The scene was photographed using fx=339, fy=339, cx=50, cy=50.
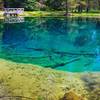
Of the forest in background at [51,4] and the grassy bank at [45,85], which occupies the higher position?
the grassy bank at [45,85]

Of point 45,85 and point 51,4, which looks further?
point 51,4

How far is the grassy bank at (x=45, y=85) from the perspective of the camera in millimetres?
9836

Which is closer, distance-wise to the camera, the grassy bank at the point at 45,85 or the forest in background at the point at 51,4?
Answer: the grassy bank at the point at 45,85

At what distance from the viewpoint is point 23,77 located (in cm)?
1131

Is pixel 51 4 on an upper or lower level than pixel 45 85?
lower

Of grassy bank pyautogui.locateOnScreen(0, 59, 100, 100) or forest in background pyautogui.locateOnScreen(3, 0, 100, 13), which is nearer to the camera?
grassy bank pyautogui.locateOnScreen(0, 59, 100, 100)

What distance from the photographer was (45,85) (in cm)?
1057

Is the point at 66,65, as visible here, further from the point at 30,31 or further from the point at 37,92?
the point at 30,31

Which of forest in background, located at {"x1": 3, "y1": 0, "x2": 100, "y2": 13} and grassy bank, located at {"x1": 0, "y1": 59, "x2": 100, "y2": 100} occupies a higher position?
grassy bank, located at {"x1": 0, "y1": 59, "x2": 100, "y2": 100}

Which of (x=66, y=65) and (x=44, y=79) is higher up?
(x=44, y=79)

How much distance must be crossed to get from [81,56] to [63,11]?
201ft

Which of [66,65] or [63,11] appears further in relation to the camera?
[63,11]

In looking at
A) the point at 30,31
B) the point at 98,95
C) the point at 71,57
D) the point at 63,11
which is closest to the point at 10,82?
the point at 98,95

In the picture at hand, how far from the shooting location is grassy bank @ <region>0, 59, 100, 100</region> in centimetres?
984
